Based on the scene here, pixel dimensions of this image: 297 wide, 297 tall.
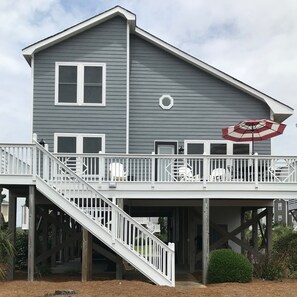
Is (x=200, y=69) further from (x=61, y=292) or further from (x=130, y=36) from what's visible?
(x=61, y=292)

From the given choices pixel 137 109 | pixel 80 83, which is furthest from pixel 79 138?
pixel 137 109

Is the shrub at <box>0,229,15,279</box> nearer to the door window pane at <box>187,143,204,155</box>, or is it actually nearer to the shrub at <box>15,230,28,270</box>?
the shrub at <box>15,230,28,270</box>

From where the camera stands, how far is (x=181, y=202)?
1641 cm

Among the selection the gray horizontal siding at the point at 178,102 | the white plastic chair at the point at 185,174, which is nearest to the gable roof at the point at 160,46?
the gray horizontal siding at the point at 178,102

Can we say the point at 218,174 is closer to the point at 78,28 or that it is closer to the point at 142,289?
the point at 142,289

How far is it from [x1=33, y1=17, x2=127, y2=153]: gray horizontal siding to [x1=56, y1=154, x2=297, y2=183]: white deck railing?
97.7 inches

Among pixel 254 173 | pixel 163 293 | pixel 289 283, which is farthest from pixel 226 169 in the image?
pixel 163 293

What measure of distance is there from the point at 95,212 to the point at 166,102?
6.54m

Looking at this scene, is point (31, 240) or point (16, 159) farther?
point (16, 159)

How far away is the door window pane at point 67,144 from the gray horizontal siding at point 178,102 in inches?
82.7

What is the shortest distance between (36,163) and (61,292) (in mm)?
4109

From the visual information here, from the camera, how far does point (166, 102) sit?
18828 mm

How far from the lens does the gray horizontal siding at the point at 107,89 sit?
18.1 m

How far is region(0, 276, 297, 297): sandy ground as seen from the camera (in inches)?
458
